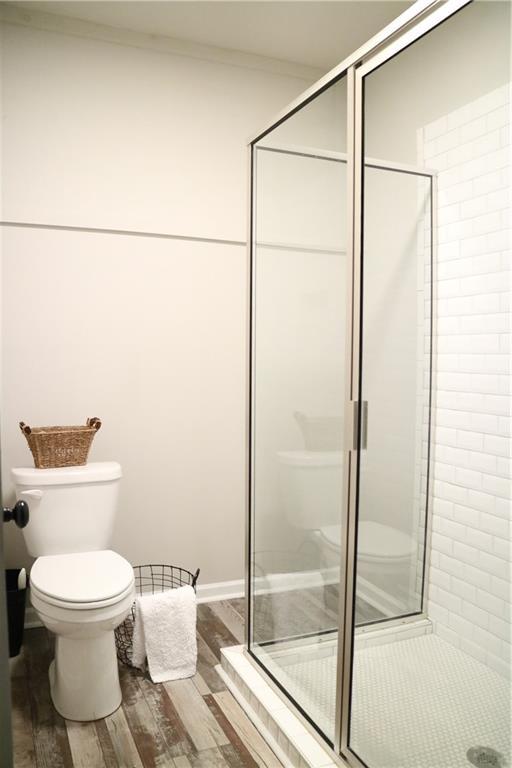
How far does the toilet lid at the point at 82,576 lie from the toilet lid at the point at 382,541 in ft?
2.99

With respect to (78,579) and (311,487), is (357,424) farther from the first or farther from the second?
(78,579)

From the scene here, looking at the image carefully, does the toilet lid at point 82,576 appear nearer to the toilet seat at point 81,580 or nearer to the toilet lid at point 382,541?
the toilet seat at point 81,580

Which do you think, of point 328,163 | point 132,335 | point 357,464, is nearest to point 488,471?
point 357,464

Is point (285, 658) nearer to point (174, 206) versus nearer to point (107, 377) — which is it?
point (107, 377)

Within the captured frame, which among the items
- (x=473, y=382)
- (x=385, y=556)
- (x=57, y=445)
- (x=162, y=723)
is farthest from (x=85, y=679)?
(x=473, y=382)

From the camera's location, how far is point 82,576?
221 centimetres

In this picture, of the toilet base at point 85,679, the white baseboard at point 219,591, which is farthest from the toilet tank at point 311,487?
the white baseboard at point 219,591

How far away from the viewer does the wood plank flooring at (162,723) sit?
6.21ft

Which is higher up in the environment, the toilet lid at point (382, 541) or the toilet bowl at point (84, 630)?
the toilet lid at point (382, 541)

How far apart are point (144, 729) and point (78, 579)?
0.55 m

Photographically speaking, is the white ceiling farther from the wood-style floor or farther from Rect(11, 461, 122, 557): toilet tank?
the wood-style floor

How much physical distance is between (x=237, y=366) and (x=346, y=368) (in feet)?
4.74

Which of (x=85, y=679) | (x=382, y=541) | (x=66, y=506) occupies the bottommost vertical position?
(x=85, y=679)

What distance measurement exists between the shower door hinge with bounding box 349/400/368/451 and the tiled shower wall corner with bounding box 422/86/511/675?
0.67 feet
